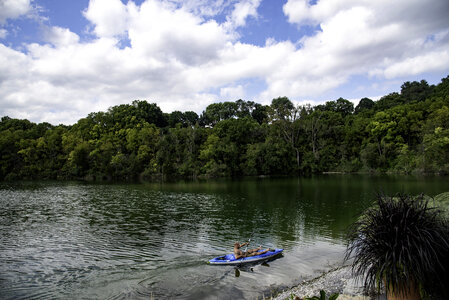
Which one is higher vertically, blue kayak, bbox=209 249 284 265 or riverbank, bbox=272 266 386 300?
riverbank, bbox=272 266 386 300

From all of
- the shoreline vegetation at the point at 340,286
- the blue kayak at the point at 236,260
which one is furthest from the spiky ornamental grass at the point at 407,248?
the blue kayak at the point at 236,260

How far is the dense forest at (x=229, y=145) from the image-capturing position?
245 ft

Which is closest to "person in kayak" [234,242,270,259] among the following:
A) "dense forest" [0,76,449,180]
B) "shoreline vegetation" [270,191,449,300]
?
"shoreline vegetation" [270,191,449,300]

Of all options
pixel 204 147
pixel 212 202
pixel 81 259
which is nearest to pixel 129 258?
pixel 81 259

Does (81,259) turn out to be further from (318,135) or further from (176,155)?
(318,135)

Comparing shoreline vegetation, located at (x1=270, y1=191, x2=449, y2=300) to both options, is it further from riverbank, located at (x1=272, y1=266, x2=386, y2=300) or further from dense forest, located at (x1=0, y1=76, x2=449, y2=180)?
dense forest, located at (x1=0, y1=76, x2=449, y2=180)

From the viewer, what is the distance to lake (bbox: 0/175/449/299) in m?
11.4

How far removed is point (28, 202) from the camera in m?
34.1

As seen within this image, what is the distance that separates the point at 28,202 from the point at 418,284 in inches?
1514

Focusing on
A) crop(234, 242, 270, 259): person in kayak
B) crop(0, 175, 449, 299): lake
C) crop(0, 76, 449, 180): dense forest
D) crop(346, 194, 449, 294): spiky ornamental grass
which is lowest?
crop(0, 175, 449, 299): lake

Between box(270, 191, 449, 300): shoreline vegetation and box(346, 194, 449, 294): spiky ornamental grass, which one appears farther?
box(270, 191, 449, 300): shoreline vegetation

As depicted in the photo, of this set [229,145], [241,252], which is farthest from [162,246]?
[229,145]

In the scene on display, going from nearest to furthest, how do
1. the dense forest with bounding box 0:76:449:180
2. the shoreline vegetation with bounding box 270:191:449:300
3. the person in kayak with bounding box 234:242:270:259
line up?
the shoreline vegetation with bounding box 270:191:449:300 → the person in kayak with bounding box 234:242:270:259 → the dense forest with bounding box 0:76:449:180

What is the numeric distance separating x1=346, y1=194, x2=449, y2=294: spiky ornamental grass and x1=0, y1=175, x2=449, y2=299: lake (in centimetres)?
538
